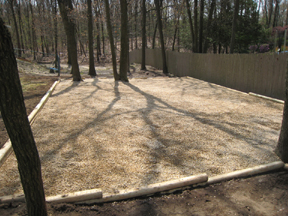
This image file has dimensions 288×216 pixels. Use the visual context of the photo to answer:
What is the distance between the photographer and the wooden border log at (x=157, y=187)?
2484 millimetres

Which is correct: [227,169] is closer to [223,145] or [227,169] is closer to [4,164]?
[223,145]

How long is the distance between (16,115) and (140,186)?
1.59m

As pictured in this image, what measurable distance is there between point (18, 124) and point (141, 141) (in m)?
2.40

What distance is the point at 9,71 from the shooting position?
5.12ft

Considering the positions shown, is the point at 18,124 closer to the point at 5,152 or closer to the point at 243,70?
the point at 5,152

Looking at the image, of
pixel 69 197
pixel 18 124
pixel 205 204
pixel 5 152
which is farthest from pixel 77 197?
pixel 5 152

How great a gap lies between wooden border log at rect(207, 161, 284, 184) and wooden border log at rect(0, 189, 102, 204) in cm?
134

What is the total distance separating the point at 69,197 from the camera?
2.41 m

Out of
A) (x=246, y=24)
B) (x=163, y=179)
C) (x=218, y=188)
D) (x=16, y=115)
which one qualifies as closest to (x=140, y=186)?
(x=163, y=179)

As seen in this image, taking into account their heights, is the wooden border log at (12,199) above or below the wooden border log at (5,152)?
below

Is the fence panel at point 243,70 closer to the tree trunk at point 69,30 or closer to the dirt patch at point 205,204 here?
the dirt patch at point 205,204

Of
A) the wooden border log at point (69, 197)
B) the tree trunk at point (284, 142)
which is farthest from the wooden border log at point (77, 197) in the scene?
the tree trunk at point (284, 142)

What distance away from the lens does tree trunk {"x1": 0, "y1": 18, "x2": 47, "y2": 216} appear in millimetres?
1539

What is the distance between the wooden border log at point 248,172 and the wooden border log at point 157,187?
0.15 metres
